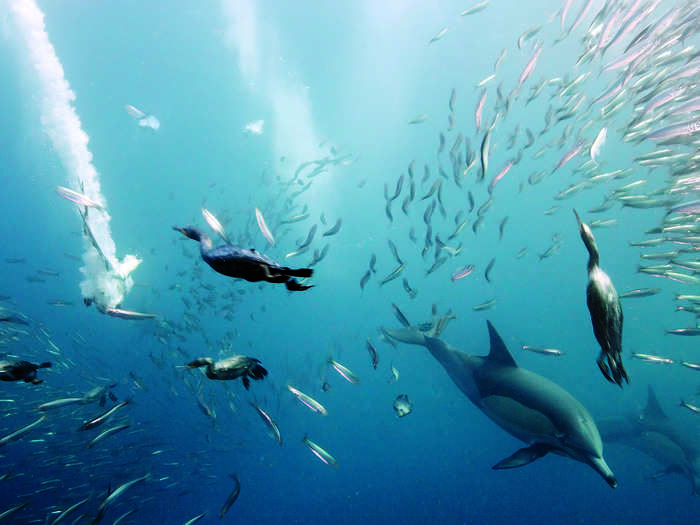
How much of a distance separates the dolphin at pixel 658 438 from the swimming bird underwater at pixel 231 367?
1987 centimetres

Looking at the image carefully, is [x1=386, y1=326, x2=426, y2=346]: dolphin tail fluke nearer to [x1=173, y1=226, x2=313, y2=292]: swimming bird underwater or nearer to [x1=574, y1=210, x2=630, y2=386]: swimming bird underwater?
[x1=574, y1=210, x2=630, y2=386]: swimming bird underwater

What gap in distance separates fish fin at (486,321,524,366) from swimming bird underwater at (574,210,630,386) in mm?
5459

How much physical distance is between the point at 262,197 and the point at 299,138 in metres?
7.37

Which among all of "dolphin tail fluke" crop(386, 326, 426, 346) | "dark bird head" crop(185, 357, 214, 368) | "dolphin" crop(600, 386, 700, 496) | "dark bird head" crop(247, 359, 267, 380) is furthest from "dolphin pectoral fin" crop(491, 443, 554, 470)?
"dolphin" crop(600, 386, 700, 496)

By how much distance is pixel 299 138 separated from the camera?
2741 cm

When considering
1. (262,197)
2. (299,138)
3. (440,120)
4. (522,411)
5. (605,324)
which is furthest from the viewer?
(262,197)

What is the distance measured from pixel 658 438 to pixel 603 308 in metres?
22.0

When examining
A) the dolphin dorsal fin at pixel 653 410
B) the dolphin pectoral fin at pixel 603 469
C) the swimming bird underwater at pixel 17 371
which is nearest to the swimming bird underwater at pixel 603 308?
the swimming bird underwater at pixel 17 371

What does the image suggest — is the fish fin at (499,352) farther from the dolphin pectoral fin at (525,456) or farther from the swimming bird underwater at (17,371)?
the swimming bird underwater at (17,371)

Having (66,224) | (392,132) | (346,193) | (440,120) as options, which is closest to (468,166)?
(440,120)

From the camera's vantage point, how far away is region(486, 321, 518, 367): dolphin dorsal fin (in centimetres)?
629

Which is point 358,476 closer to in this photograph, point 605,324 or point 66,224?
point 66,224

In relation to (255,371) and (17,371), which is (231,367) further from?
(17,371)

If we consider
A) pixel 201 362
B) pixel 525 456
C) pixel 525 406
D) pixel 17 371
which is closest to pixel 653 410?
pixel 525 406
